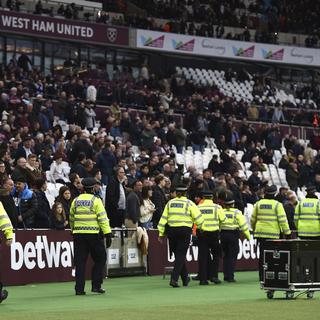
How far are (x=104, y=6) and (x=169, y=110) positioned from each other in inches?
500

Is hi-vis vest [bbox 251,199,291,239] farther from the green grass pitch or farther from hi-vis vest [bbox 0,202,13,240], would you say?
hi-vis vest [bbox 0,202,13,240]

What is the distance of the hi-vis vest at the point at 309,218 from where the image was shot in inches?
867

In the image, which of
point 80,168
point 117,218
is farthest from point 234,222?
point 80,168

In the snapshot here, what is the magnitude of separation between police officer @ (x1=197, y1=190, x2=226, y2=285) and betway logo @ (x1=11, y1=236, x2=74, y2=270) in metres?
2.73

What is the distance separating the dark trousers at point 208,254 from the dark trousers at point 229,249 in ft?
1.43

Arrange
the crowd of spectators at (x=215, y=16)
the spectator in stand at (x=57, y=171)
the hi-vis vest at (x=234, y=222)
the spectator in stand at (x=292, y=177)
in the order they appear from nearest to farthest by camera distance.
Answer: the hi-vis vest at (x=234, y=222), the spectator in stand at (x=57, y=171), the spectator in stand at (x=292, y=177), the crowd of spectators at (x=215, y=16)

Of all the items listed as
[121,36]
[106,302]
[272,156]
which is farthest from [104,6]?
[106,302]

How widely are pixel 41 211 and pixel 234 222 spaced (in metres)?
4.03

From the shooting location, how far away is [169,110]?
138ft

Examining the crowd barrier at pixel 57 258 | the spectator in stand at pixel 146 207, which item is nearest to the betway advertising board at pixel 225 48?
the spectator in stand at pixel 146 207

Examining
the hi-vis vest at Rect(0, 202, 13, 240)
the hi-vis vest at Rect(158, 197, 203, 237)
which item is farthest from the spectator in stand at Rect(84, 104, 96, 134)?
the hi-vis vest at Rect(0, 202, 13, 240)

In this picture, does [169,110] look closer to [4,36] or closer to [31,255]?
[4,36]

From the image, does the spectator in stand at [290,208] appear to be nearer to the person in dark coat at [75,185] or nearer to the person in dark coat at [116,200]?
the person in dark coat at [116,200]

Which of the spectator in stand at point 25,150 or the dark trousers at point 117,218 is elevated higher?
the spectator in stand at point 25,150
